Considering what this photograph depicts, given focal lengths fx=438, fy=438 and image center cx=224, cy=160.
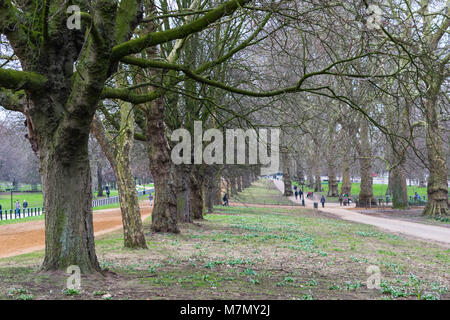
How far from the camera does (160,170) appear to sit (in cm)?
1457

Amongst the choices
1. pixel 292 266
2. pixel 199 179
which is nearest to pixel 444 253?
pixel 292 266

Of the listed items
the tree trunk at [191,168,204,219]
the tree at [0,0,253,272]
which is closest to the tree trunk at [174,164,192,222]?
the tree trunk at [191,168,204,219]

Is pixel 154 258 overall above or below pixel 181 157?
below

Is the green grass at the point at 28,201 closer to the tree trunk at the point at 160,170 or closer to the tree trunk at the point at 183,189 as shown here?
the tree trunk at the point at 183,189

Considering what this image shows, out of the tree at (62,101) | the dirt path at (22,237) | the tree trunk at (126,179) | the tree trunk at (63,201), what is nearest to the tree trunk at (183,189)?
the dirt path at (22,237)

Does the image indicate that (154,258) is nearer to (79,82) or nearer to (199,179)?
(79,82)

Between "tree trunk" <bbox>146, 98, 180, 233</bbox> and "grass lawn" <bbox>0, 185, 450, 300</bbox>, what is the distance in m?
0.74

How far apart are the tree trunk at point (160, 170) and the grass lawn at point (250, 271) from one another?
743 millimetres

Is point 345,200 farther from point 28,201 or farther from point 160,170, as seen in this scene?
point 28,201

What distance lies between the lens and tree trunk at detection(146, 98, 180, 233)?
45.2 ft

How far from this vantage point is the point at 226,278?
7.56 m

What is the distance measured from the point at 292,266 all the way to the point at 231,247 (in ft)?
10.8

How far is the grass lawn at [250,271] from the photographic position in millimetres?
6133
